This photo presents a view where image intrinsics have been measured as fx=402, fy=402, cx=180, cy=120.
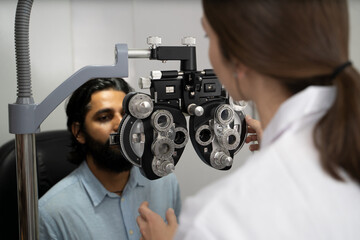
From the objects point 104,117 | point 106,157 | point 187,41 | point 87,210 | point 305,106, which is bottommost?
point 87,210

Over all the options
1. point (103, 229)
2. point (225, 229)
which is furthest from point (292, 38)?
point (103, 229)

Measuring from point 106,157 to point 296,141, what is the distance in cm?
95

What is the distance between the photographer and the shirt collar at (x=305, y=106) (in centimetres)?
53

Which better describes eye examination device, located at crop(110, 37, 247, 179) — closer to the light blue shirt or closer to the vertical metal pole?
the vertical metal pole

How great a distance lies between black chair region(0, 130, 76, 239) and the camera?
137cm

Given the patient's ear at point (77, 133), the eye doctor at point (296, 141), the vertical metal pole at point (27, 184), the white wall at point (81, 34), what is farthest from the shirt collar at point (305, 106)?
the white wall at point (81, 34)

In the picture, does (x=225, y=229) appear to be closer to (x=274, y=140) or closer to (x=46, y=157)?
(x=274, y=140)

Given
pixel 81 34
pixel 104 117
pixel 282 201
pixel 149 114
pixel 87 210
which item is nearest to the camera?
pixel 282 201

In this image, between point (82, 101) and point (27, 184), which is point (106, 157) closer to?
point (82, 101)

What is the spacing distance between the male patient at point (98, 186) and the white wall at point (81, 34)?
391 millimetres

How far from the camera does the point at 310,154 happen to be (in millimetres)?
516

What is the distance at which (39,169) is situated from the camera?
146cm

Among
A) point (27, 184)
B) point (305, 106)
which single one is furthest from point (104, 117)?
point (305, 106)

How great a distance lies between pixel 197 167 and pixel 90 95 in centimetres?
86
